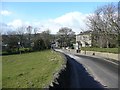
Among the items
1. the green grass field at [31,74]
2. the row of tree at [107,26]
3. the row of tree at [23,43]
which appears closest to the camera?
the green grass field at [31,74]

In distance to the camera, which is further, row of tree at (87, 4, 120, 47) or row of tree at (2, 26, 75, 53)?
row of tree at (2, 26, 75, 53)

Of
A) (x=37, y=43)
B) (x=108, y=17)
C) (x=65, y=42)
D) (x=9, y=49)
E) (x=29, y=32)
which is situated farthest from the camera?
(x=65, y=42)

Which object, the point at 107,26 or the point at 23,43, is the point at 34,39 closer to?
the point at 23,43

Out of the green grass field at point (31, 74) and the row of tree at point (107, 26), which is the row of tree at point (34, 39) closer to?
the row of tree at point (107, 26)

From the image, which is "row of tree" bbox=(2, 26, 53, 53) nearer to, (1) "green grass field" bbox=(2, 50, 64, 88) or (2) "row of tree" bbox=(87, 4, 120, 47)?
(2) "row of tree" bbox=(87, 4, 120, 47)

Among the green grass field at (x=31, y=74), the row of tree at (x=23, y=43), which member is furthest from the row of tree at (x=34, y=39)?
the green grass field at (x=31, y=74)

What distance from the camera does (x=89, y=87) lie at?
62.7ft

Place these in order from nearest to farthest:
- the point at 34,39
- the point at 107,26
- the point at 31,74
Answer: the point at 31,74
the point at 107,26
the point at 34,39

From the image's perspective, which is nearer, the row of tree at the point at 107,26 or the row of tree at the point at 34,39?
the row of tree at the point at 107,26

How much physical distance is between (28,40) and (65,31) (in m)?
36.5

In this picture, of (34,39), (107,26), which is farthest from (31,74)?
(34,39)

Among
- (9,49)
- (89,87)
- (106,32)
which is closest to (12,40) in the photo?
(9,49)

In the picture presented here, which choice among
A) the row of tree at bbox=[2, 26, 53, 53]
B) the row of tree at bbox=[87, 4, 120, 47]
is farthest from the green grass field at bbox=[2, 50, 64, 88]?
the row of tree at bbox=[2, 26, 53, 53]

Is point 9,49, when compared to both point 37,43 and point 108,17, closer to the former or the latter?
point 37,43
